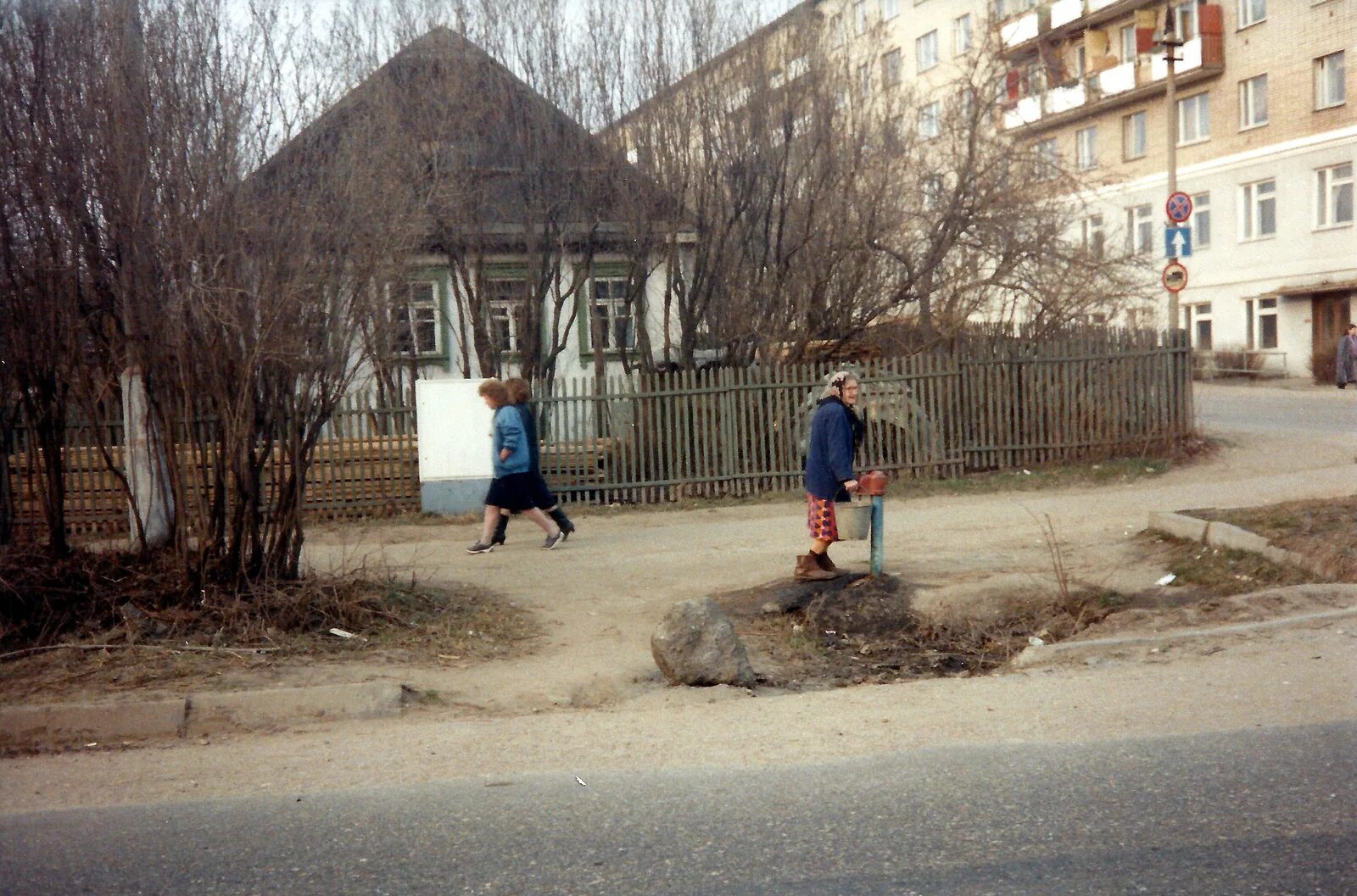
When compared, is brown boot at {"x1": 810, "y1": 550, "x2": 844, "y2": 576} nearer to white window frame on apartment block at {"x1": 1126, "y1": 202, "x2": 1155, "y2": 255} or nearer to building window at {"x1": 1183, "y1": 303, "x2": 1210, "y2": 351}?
white window frame on apartment block at {"x1": 1126, "y1": 202, "x2": 1155, "y2": 255}

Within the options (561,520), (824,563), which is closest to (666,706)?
(824,563)

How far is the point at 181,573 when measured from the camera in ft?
26.7

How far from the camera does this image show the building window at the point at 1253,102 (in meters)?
34.8

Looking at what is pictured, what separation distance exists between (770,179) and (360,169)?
784 cm

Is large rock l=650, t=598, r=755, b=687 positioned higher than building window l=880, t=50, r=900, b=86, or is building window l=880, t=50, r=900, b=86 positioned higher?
building window l=880, t=50, r=900, b=86

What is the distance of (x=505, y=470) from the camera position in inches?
473

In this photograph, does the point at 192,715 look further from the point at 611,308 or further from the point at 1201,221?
the point at 1201,221

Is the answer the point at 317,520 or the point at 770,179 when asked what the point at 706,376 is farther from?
the point at 317,520

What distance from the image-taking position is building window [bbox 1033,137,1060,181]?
19688 millimetres

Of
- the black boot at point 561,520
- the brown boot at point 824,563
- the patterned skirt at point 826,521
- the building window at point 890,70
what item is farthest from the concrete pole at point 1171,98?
the patterned skirt at point 826,521

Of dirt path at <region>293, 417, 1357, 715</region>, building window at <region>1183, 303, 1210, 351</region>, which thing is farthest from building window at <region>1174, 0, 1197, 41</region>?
dirt path at <region>293, 417, 1357, 715</region>

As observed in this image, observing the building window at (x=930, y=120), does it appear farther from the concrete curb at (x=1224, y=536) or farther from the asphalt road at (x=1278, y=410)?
→ the concrete curb at (x=1224, y=536)

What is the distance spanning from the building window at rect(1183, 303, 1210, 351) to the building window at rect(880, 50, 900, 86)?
2223 centimetres

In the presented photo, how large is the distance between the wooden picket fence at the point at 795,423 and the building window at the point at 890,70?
400 cm
